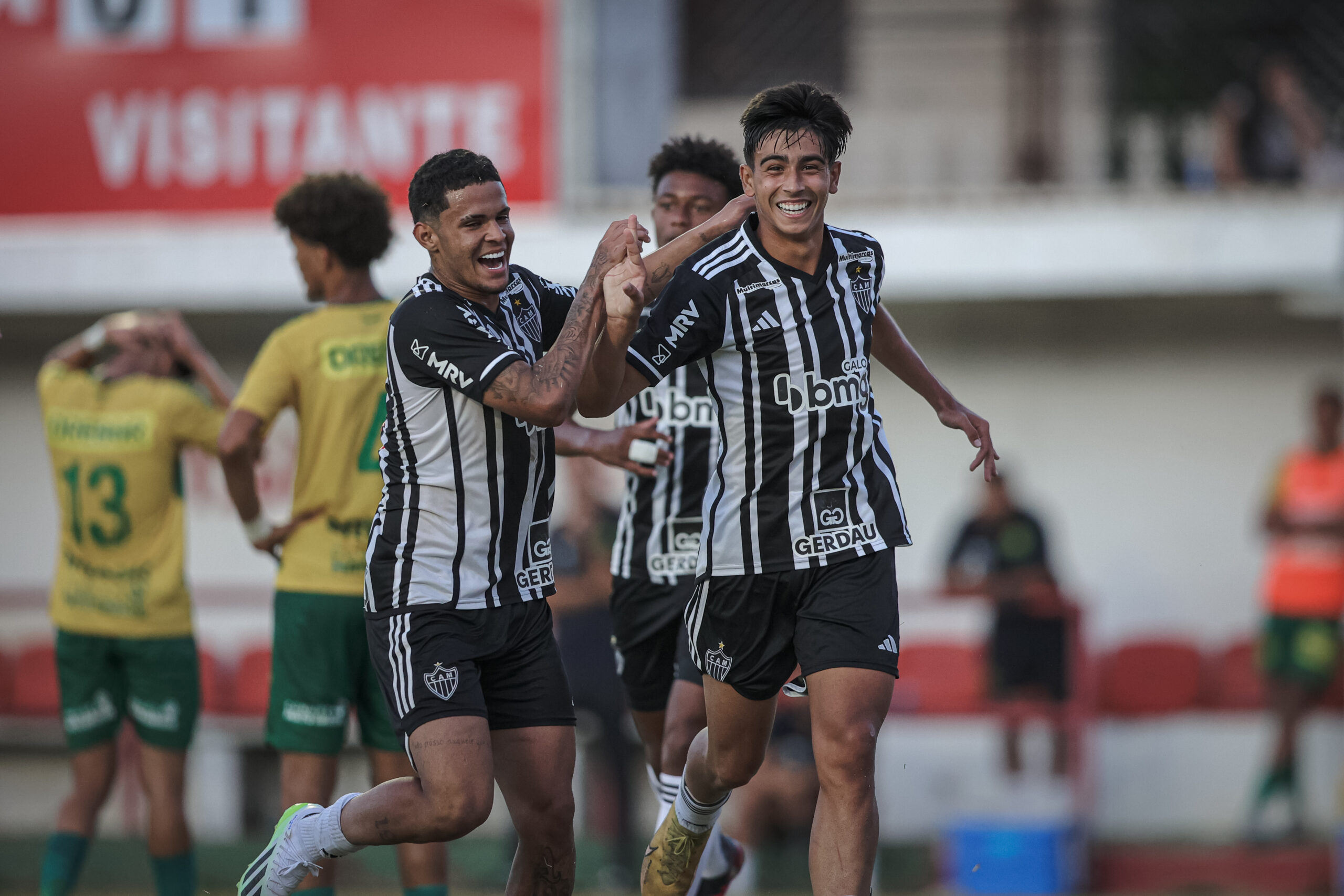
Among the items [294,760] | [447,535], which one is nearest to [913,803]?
[294,760]

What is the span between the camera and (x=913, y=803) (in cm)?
1169

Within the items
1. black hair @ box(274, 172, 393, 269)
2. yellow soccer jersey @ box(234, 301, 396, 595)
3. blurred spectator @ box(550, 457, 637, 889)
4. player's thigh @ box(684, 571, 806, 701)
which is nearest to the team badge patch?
player's thigh @ box(684, 571, 806, 701)

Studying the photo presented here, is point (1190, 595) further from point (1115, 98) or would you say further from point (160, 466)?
point (160, 466)

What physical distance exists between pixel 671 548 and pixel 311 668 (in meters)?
1.35

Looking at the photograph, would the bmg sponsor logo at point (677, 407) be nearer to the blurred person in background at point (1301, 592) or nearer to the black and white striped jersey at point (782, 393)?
the black and white striped jersey at point (782, 393)

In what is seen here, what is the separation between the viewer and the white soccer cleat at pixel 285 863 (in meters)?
4.81

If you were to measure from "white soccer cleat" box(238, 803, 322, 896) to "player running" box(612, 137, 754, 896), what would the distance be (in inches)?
51.8

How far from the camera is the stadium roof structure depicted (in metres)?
11.0

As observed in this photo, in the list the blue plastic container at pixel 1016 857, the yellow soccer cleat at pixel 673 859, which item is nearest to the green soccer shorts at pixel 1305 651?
the blue plastic container at pixel 1016 857

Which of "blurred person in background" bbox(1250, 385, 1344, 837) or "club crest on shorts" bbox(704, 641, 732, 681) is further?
"blurred person in background" bbox(1250, 385, 1344, 837)

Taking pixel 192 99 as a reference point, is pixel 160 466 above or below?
below

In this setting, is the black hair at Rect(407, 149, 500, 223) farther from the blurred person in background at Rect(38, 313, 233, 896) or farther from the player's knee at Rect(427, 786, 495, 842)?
the blurred person in background at Rect(38, 313, 233, 896)

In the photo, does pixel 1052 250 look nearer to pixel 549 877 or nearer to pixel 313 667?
pixel 313 667

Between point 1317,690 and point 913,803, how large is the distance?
9.77ft
